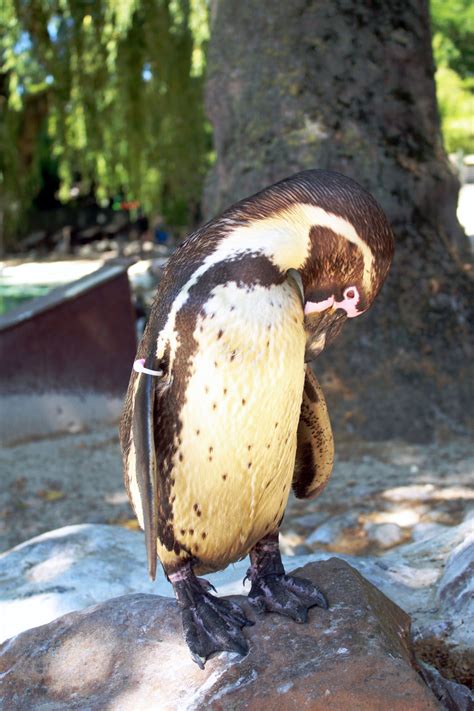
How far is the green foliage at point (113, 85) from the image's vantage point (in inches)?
249

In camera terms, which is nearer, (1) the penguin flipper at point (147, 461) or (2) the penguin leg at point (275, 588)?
(1) the penguin flipper at point (147, 461)

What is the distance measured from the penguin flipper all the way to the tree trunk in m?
2.47

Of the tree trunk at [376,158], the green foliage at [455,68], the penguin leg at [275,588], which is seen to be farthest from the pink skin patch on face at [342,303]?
the green foliage at [455,68]

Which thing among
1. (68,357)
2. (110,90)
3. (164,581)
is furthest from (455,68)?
(164,581)

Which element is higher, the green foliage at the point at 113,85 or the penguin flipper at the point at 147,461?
the green foliage at the point at 113,85

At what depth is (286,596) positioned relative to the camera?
5.52ft

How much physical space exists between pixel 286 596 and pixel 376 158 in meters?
2.74

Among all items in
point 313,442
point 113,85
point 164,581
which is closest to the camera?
point 313,442

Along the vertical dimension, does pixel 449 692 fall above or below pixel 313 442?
below

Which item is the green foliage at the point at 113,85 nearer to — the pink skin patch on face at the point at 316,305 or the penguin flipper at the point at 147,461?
the pink skin patch on face at the point at 316,305

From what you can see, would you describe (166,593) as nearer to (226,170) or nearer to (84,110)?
(226,170)

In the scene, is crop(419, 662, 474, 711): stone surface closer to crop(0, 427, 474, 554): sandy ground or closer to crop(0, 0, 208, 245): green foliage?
crop(0, 427, 474, 554): sandy ground

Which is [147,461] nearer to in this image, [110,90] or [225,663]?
[225,663]

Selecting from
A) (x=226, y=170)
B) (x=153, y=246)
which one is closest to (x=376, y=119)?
(x=226, y=170)
